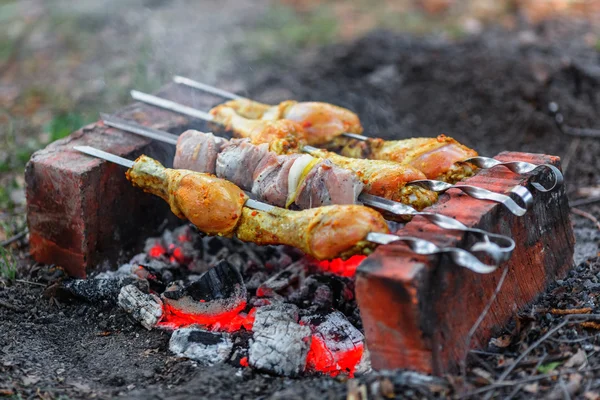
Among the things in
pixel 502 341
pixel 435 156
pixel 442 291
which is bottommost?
pixel 502 341

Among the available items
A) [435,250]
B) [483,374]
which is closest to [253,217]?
[435,250]

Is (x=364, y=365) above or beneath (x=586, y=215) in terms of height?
beneath

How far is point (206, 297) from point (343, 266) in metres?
1.19

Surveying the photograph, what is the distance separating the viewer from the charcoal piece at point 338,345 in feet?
13.2

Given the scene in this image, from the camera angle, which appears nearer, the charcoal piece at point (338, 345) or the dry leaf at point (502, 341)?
the dry leaf at point (502, 341)

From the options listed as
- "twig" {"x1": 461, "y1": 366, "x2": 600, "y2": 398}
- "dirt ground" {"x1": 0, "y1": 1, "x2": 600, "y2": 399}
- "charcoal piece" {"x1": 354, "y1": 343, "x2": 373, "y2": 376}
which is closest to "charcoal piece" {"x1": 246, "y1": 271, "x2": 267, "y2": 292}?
"dirt ground" {"x1": 0, "y1": 1, "x2": 600, "y2": 399}

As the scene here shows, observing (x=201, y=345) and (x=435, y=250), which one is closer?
(x=435, y=250)

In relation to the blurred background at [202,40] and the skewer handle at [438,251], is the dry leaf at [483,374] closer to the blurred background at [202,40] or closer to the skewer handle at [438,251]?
the skewer handle at [438,251]

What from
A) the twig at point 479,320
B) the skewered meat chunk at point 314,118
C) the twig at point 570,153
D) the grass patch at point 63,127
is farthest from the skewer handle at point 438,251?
the grass patch at point 63,127

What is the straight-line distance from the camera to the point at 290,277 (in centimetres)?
500

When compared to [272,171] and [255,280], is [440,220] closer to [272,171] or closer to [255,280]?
[272,171]

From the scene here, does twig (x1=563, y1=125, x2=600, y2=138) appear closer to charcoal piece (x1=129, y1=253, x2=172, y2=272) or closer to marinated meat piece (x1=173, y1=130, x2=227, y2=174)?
marinated meat piece (x1=173, y1=130, x2=227, y2=174)

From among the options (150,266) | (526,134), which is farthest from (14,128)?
(526,134)

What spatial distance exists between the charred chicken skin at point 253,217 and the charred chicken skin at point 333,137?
2.36 feet
